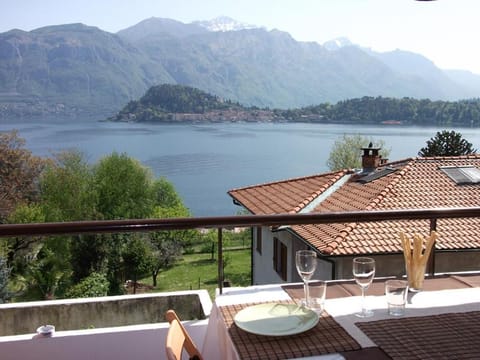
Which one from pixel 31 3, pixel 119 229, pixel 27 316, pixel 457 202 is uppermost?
pixel 31 3

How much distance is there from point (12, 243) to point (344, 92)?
13812 centimetres

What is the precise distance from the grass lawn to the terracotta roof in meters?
13.5

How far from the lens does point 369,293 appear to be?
185cm

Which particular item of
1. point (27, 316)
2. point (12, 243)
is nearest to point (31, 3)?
point (12, 243)

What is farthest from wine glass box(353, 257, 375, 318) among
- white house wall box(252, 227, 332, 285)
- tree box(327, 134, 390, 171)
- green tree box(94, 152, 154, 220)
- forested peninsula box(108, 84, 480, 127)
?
forested peninsula box(108, 84, 480, 127)

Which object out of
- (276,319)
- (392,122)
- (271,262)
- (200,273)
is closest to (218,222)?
(276,319)

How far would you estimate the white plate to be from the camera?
1.42 meters

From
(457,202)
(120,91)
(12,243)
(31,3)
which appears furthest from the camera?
(120,91)

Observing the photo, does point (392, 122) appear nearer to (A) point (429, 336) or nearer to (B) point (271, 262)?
(B) point (271, 262)

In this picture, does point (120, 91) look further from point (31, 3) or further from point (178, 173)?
point (178, 173)

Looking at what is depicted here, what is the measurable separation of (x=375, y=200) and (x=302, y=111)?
7218 cm

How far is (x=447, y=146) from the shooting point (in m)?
25.0

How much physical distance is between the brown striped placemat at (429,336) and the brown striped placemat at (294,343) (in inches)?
3.6

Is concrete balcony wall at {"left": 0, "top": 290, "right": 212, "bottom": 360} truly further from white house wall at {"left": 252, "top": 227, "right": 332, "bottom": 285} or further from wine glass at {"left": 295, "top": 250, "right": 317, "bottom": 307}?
white house wall at {"left": 252, "top": 227, "right": 332, "bottom": 285}
